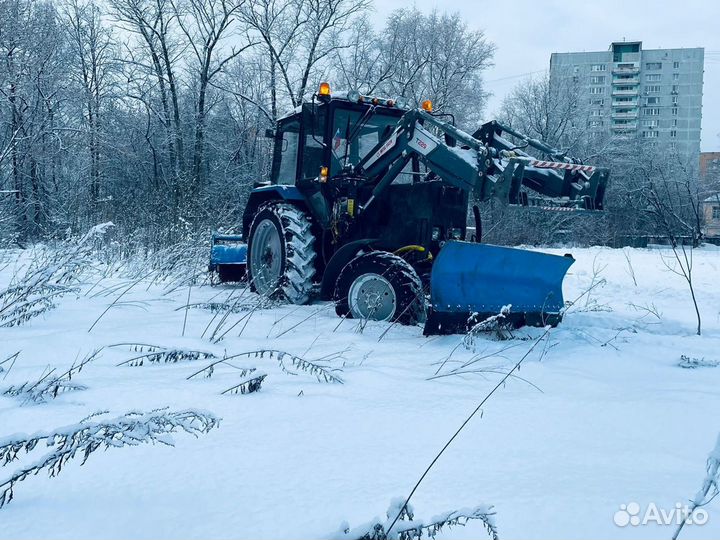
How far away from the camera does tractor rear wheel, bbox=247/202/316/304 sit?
6234 millimetres

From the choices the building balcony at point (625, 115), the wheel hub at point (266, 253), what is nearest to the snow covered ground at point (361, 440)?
the wheel hub at point (266, 253)

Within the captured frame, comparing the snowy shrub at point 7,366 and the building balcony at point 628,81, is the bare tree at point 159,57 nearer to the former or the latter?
the snowy shrub at point 7,366

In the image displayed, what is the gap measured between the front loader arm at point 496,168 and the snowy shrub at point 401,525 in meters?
4.00

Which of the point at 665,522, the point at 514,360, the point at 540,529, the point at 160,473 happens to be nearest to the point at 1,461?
the point at 160,473

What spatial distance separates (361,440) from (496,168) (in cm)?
368

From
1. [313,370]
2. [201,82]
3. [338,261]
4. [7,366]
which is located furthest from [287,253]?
[201,82]

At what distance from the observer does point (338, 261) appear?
5766 mm

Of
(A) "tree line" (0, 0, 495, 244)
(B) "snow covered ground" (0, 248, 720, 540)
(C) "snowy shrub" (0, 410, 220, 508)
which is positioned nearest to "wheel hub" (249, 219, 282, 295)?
(B) "snow covered ground" (0, 248, 720, 540)

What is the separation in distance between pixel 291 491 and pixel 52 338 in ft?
8.02

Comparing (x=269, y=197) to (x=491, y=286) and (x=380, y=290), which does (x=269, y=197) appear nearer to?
(x=380, y=290)

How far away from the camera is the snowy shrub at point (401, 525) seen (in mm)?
1316

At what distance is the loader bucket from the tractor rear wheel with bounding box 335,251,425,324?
0.29 metres

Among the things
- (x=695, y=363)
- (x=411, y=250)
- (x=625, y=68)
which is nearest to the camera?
(x=695, y=363)

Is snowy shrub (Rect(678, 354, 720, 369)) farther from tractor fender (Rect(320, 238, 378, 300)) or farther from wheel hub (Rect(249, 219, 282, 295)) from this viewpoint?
wheel hub (Rect(249, 219, 282, 295))
